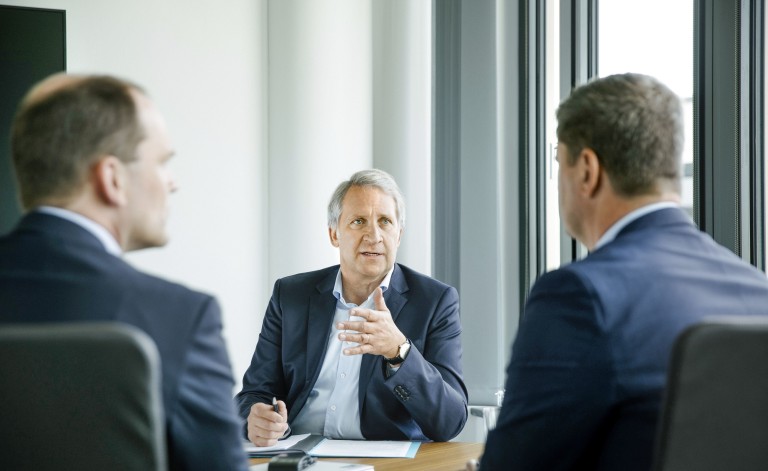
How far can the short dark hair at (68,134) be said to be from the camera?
1424 mm

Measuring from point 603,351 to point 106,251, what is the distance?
2.53 ft

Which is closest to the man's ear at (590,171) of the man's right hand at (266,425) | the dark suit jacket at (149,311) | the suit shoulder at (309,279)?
the dark suit jacket at (149,311)

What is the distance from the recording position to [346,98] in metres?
4.64

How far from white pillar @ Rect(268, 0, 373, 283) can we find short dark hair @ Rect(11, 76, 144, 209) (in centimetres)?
316

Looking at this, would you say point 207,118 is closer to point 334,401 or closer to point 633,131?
point 334,401

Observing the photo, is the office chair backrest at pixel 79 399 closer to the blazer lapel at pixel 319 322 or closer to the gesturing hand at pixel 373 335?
the gesturing hand at pixel 373 335

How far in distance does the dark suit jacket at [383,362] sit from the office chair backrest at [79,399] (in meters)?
1.41

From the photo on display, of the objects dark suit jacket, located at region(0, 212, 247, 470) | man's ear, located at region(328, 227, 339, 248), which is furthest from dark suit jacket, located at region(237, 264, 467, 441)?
dark suit jacket, located at region(0, 212, 247, 470)

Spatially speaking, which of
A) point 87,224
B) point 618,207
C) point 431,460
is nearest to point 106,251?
point 87,224

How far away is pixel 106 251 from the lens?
141 cm

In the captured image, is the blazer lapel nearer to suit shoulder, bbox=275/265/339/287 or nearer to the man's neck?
suit shoulder, bbox=275/265/339/287

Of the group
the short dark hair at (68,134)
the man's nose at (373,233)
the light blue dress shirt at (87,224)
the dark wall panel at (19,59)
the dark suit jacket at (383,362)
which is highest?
the dark wall panel at (19,59)

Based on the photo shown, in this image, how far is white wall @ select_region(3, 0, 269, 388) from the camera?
4.39m

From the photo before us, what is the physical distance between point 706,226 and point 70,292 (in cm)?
213
